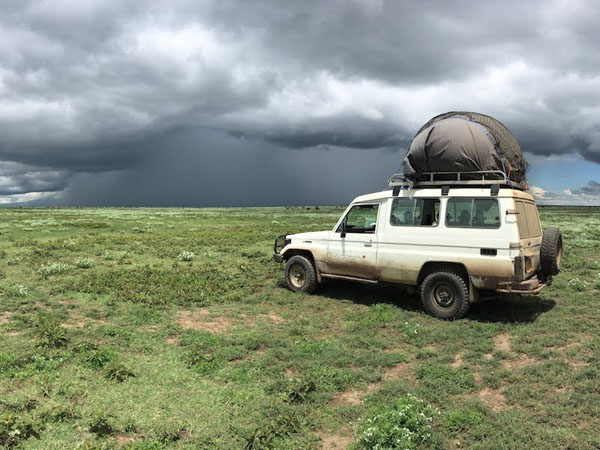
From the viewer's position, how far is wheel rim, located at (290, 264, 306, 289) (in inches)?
586

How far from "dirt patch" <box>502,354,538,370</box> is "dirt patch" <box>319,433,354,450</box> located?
13.7 feet

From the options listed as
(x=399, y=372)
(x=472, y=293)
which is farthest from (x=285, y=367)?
(x=472, y=293)

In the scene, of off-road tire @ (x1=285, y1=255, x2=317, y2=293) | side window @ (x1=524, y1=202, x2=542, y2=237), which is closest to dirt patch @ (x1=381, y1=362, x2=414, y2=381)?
side window @ (x1=524, y1=202, x2=542, y2=237)

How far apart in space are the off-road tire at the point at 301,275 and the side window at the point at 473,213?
5044mm

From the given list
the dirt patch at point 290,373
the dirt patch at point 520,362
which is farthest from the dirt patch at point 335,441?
the dirt patch at point 520,362

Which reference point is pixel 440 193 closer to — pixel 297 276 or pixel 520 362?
pixel 520 362

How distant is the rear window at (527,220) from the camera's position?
34.9 feet

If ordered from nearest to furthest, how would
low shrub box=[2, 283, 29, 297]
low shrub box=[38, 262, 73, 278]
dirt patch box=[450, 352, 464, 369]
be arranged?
dirt patch box=[450, 352, 464, 369], low shrub box=[2, 283, 29, 297], low shrub box=[38, 262, 73, 278]

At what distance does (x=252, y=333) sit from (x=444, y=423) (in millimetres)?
5428

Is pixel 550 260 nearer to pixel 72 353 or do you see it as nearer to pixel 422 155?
pixel 422 155

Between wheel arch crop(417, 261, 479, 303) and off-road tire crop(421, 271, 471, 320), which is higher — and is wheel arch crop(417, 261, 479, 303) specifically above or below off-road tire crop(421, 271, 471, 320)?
above

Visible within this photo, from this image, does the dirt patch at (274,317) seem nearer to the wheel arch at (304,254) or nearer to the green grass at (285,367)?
the green grass at (285,367)

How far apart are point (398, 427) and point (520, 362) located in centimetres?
419

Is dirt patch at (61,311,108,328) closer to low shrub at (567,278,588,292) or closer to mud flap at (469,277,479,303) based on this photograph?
mud flap at (469,277,479,303)
